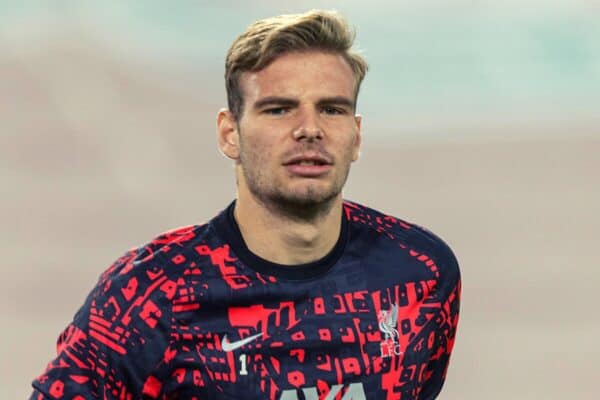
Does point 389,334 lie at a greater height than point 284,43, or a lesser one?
lesser

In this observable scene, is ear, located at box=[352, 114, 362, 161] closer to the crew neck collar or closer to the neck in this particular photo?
the neck

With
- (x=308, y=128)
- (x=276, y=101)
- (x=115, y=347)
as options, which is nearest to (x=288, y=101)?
(x=276, y=101)

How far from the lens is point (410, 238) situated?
4.50m

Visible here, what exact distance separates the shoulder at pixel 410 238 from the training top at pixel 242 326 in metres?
0.07

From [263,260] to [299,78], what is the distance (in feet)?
2.18

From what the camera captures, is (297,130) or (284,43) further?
(284,43)

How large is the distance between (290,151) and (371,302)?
726 millimetres

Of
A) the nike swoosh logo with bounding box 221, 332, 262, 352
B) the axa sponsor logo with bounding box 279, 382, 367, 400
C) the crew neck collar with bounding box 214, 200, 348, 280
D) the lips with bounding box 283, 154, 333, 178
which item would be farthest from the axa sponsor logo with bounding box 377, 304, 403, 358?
the lips with bounding box 283, 154, 333, 178

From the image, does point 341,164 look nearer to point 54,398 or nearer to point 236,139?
point 236,139

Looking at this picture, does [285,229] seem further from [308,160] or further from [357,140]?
[357,140]

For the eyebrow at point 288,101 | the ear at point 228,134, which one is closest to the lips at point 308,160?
the eyebrow at point 288,101

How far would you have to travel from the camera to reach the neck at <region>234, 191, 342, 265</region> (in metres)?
3.99

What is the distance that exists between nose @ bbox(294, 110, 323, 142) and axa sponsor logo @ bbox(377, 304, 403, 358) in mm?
775

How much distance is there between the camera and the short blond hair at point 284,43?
3.96m
